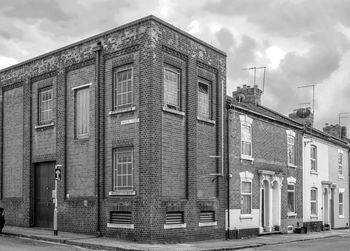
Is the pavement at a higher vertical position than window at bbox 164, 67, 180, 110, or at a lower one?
lower

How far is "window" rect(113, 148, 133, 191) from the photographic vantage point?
22.8 m

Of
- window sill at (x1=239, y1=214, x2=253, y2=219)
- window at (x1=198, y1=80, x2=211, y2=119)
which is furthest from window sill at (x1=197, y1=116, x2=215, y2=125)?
window sill at (x1=239, y1=214, x2=253, y2=219)

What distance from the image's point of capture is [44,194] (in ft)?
87.0

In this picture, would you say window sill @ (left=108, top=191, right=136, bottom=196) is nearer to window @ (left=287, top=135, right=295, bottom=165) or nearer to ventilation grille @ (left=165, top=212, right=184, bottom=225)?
ventilation grille @ (left=165, top=212, right=184, bottom=225)

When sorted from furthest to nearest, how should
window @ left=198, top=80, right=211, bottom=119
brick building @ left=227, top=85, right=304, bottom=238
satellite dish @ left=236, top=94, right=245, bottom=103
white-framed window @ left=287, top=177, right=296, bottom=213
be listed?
satellite dish @ left=236, top=94, right=245, bottom=103 < white-framed window @ left=287, top=177, right=296, bottom=213 < brick building @ left=227, top=85, right=304, bottom=238 < window @ left=198, top=80, right=211, bottom=119

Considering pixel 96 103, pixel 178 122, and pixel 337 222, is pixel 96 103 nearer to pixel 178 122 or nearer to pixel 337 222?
pixel 178 122

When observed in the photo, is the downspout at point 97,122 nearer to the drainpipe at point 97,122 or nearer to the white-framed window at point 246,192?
the drainpipe at point 97,122

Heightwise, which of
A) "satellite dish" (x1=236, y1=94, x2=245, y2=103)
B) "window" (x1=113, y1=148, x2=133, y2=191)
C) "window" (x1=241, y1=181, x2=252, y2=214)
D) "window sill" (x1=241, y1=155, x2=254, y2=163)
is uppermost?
"satellite dish" (x1=236, y1=94, x2=245, y2=103)

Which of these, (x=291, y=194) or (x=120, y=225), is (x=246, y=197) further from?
(x=120, y=225)

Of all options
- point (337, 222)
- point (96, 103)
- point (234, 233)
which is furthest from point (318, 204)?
point (96, 103)

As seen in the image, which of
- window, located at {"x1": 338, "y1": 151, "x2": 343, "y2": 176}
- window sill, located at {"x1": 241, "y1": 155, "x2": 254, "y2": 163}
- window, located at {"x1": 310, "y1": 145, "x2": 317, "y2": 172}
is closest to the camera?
window sill, located at {"x1": 241, "y1": 155, "x2": 254, "y2": 163}

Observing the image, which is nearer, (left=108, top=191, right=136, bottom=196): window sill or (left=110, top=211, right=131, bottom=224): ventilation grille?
(left=108, top=191, right=136, bottom=196): window sill

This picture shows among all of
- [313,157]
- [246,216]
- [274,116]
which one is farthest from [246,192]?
[313,157]

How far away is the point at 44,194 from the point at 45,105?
4269 millimetres
